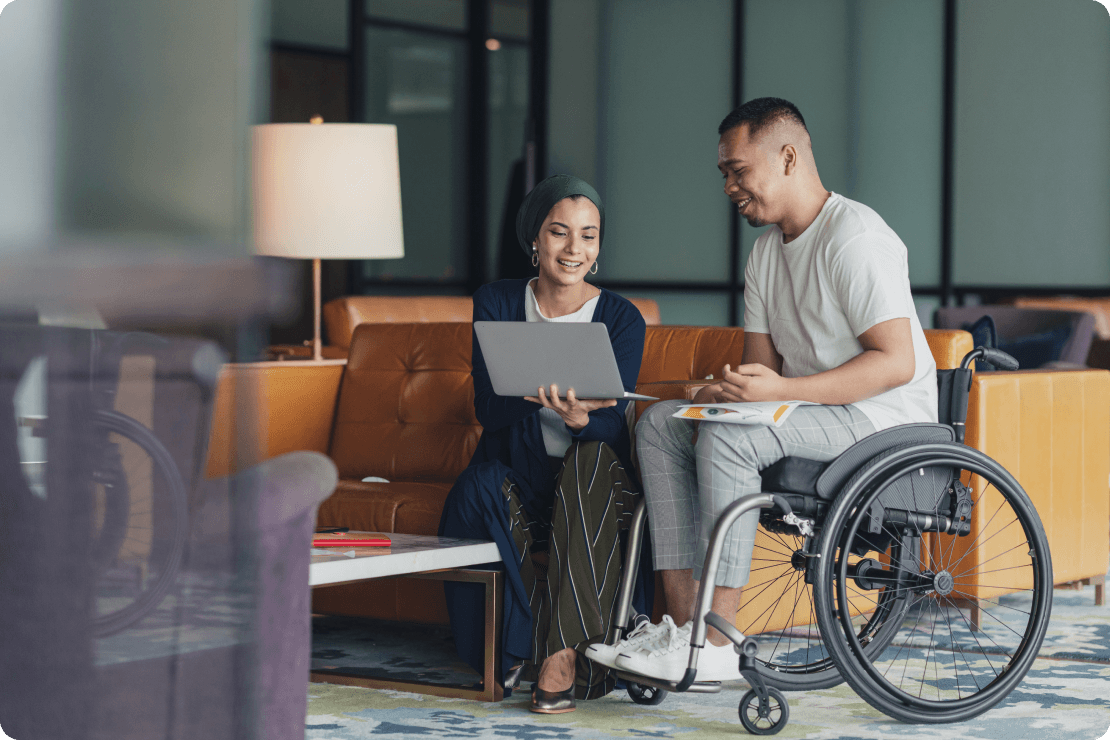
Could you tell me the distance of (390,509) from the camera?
8.61 ft

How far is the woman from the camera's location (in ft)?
7.36

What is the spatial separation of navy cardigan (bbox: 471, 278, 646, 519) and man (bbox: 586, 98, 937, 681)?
0.58ft

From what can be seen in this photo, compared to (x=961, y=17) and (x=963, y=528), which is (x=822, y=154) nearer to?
(x=961, y=17)

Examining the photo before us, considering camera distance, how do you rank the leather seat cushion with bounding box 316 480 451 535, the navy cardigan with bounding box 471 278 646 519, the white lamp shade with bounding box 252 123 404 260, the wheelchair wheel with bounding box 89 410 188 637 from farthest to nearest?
the white lamp shade with bounding box 252 123 404 260 < the leather seat cushion with bounding box 316 480 451 535 < the navy cardigan with bounding box 471 278 646 519 < the wheelchair wheel with bounding box 89 410 188 637

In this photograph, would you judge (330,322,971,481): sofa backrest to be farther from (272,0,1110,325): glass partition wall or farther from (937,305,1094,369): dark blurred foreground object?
(272,0,1110,325): glass partition wall

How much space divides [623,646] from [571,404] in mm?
425

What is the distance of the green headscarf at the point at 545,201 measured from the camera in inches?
97.3

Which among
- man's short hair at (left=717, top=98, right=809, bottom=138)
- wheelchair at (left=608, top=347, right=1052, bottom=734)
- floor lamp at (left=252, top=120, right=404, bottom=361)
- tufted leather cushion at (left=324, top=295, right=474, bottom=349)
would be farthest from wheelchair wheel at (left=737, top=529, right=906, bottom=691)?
tufted leather cushion at (left=324, top=295, right=474, bottom=349)

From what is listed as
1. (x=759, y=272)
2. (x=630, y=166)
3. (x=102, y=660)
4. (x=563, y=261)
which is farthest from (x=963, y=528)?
(x=630, y=166)

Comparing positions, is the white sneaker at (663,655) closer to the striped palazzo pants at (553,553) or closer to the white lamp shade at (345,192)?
the striped palazzo pants at (553,553)

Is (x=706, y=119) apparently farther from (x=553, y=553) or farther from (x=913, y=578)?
(x=913, y=578)

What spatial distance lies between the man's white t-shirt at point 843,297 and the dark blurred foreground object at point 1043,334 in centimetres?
321

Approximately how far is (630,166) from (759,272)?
533cm

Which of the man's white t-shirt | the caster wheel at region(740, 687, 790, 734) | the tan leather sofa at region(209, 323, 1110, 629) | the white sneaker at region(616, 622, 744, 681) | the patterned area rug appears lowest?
the patterned area rug
